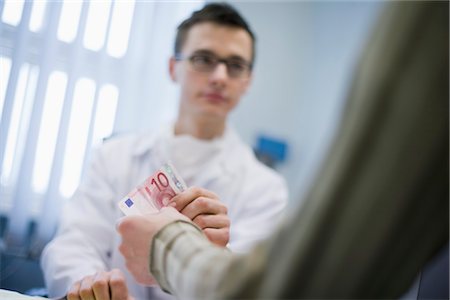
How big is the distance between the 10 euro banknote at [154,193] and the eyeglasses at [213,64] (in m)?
0.53

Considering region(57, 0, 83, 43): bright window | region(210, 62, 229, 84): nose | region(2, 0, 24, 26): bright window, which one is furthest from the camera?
region(57, 0, 83, 43): bright window

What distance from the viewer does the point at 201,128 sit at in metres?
1.29

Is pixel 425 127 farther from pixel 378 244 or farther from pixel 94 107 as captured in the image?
pixel 94 107

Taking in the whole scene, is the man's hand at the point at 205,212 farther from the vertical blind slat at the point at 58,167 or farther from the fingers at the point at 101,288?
the vertical blind slat at the point at 58,167

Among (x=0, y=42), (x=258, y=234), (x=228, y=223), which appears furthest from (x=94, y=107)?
(x=228, y=223)

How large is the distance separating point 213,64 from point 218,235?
0.70 m

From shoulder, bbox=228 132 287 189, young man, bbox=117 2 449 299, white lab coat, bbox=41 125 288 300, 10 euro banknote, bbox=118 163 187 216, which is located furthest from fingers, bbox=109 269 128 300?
shoulder, bbox=228 132 287 189

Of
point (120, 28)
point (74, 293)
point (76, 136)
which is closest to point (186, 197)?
point (74, 293)

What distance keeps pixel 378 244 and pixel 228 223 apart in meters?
0.39

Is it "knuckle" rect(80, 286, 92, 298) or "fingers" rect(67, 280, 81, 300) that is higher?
"knuckle" rect(80, 286, 92, 298)

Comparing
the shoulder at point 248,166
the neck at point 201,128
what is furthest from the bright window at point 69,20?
the shoulder at point 248,166

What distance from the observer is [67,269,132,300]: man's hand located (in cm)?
73

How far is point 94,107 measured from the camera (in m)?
1.45

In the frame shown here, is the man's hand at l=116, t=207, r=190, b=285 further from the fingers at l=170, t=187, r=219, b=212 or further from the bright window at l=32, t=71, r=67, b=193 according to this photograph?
the bright window at l=32, t=71, r=67, b=193
